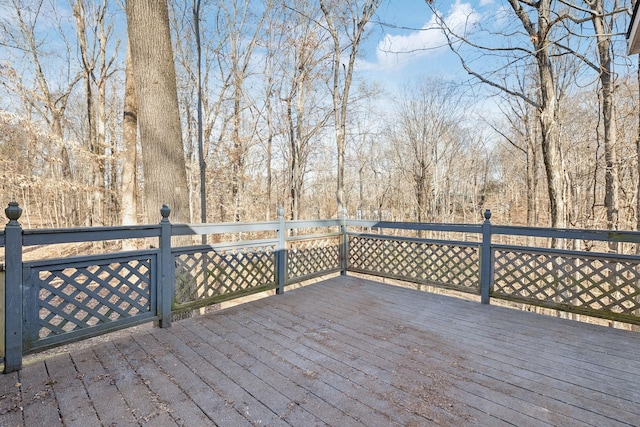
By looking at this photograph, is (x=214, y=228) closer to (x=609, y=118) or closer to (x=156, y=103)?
(x=156, y=103)

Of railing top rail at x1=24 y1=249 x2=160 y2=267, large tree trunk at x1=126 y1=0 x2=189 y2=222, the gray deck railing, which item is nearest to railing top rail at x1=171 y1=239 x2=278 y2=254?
the gray deck railing

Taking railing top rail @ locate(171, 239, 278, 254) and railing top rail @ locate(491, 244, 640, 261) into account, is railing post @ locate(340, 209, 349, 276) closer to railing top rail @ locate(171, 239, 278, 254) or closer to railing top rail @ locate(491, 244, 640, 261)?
railing top rail @ locate(171, 239, 278, 254)

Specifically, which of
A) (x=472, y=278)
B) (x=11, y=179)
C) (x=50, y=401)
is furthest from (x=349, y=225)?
(x=11, y=179)

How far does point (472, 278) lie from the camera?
4129mm

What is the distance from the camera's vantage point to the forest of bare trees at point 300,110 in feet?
21.5

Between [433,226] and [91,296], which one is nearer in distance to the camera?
[91,296]

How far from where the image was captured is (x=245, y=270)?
155 inches

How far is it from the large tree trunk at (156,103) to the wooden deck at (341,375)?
1.56m

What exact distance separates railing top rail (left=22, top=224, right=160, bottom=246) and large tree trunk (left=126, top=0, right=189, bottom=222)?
904mm

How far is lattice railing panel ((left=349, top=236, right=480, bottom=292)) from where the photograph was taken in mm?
4160

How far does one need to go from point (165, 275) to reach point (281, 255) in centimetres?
157

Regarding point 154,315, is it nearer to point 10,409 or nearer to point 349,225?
point 10,409

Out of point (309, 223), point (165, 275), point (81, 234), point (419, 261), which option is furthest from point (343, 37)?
point (81, 234)

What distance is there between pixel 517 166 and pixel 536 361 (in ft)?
64.2
